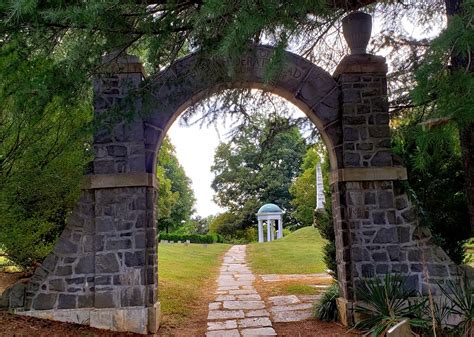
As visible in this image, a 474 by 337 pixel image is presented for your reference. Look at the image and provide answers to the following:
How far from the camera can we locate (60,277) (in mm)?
6227

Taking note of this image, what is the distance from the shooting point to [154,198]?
668 cm

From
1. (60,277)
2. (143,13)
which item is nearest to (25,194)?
(60,277)

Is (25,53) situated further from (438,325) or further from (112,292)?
(438,325)

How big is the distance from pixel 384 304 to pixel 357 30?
3.95 meters

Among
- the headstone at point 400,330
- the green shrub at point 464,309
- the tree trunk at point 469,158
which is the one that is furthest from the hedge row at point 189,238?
the headstone at point 400,330

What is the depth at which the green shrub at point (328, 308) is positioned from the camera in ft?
22.9

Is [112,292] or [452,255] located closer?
[112,292]

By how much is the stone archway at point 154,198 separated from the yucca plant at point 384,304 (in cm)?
20

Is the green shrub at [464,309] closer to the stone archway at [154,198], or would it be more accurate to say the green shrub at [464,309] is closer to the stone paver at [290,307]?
the stone archway at [154,198]

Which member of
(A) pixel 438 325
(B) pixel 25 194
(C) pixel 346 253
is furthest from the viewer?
(C) pixel 346 253

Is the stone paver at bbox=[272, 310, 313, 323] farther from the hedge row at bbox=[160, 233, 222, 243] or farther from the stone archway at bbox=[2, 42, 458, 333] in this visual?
the hedge row at bbox=[160, 233, 222, 243]

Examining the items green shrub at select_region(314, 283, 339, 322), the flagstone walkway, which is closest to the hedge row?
the flagstone walkway

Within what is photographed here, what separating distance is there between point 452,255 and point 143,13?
6.60 m

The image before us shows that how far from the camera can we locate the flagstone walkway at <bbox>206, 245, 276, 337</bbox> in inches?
250
